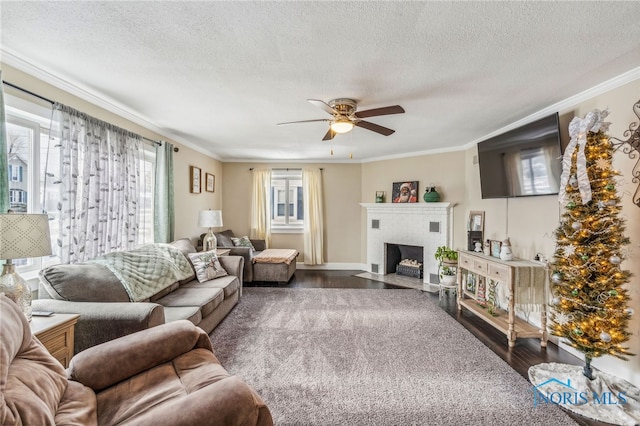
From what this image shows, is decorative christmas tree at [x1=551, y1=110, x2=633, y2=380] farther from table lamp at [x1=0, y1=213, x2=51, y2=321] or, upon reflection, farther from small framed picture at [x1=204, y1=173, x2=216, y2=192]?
small framed picture at [x1=204, y1=173, x2=216, y2=192]

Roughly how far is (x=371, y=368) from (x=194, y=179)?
13.0 ft

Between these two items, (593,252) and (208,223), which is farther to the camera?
Result: (208,223)

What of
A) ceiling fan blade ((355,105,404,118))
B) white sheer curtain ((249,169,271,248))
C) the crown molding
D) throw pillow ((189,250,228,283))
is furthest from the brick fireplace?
the crown molding

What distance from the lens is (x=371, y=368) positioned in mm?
2350

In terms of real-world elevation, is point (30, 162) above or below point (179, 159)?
below

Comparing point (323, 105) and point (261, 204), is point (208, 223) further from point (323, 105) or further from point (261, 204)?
point (323, 105)

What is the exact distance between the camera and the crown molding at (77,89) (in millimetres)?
2023

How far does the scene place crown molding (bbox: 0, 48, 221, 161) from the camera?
2.02 metres

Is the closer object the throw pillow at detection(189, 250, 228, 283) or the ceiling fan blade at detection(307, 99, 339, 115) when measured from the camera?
the ceiling fan blade at detection(307, 99, 339, 115)

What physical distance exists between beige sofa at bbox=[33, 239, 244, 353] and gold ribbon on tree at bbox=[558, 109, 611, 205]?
3.24 m

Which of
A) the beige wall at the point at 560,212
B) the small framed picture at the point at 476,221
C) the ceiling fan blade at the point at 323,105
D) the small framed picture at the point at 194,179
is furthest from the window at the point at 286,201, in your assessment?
the ceiling fan blade at the point at 323,105

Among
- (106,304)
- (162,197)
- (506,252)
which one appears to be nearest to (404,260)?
(506,252)

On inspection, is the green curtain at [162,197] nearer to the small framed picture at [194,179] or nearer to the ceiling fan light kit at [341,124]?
the small framed picture at [194,179]

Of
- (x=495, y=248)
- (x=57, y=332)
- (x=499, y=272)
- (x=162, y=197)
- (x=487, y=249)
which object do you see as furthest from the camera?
(x=162, y=197)
